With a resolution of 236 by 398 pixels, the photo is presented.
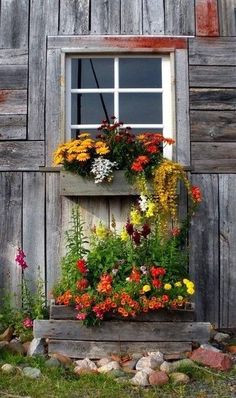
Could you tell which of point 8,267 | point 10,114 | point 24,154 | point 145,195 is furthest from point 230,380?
point 10,114

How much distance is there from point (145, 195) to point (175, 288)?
997 mm

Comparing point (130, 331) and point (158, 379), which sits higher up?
point (130, 331)

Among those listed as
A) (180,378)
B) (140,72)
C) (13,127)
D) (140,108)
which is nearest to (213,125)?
(140,108)

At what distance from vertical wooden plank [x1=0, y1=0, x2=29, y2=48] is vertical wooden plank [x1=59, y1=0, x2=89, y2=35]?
40cm

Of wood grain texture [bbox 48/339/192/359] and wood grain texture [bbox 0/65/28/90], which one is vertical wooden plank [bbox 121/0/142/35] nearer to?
wood grain texture [bbox 0/65/28/90]

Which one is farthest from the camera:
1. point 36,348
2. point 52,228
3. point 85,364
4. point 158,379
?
point 52,228

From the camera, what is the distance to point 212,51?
6.23 meters

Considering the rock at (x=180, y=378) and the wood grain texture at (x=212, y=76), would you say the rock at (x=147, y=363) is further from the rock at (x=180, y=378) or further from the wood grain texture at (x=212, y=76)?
the wood grain texture at (x=212, y=76)

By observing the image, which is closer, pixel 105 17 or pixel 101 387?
pixel 101 387

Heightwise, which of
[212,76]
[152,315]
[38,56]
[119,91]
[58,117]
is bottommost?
[152,315]

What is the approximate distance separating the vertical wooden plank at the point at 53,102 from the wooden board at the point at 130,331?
187 centimetres

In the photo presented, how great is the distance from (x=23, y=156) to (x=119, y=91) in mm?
1273

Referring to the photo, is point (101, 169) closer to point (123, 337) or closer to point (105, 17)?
point (123, 337)

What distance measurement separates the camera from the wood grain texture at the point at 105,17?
622 cm
